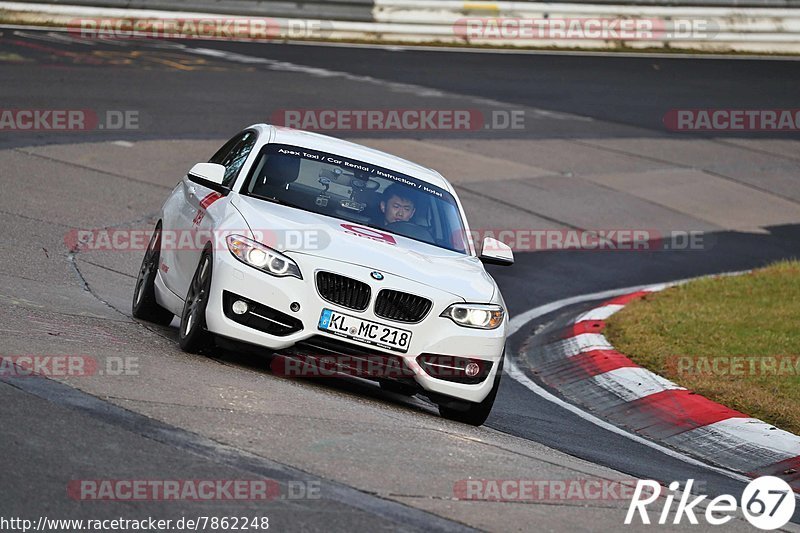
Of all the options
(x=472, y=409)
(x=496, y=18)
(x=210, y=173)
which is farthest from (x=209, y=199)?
(x=496, y=18)

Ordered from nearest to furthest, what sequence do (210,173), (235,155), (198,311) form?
(198,311), (210,173), (235,155)

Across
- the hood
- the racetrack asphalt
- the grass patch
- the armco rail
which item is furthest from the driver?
the armco rail

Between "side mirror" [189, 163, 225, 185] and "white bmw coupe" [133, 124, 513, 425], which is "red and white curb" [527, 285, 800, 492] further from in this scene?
"side mirror" [189, 163, 225, 185]

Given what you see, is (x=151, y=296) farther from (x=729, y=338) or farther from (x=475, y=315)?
(x=729, y=338)

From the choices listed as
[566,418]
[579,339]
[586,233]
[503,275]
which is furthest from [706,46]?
[566,418]

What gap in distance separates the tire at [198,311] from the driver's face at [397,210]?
1347 mm

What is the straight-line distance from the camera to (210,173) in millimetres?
9000

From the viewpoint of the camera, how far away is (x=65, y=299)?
990 centimetres

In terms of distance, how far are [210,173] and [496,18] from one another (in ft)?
66.0

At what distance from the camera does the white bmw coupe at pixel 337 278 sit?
7977 millimetres

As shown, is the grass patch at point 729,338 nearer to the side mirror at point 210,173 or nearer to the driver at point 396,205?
the driver at point 396,205

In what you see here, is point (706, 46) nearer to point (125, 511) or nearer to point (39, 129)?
point (39, 129)

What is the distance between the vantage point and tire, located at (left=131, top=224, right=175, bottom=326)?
31.8ft

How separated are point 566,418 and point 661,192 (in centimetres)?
1050
